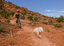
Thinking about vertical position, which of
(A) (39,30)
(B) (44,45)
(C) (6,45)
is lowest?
(B) (44,45)

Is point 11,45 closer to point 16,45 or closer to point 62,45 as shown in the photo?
point 16,45

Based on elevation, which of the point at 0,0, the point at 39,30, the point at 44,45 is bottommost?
the point at 44,45

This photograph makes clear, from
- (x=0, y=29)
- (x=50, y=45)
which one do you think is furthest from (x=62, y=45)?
(x=0, y=29)

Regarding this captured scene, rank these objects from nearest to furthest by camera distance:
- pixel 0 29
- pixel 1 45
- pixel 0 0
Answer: pixel 1 45
pixel 0 29
pixel 0 0

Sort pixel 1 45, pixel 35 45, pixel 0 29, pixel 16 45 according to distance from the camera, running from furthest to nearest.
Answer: pixel 0 29 → pixel 35 45 → pixel 16 45 → pixel 1 45

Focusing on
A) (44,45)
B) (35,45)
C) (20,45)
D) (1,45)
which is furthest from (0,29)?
(44,45)

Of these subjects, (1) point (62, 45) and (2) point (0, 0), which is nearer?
(1) point (62, 45)

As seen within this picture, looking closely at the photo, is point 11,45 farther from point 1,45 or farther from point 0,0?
point 0,0

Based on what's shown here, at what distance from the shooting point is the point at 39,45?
2625mm

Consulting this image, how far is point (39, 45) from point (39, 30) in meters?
1.25

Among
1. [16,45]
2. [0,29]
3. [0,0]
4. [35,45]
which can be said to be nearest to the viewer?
[16,45]

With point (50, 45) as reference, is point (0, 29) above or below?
above

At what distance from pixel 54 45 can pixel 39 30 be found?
52.5 inches

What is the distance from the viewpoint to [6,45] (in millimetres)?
2264
